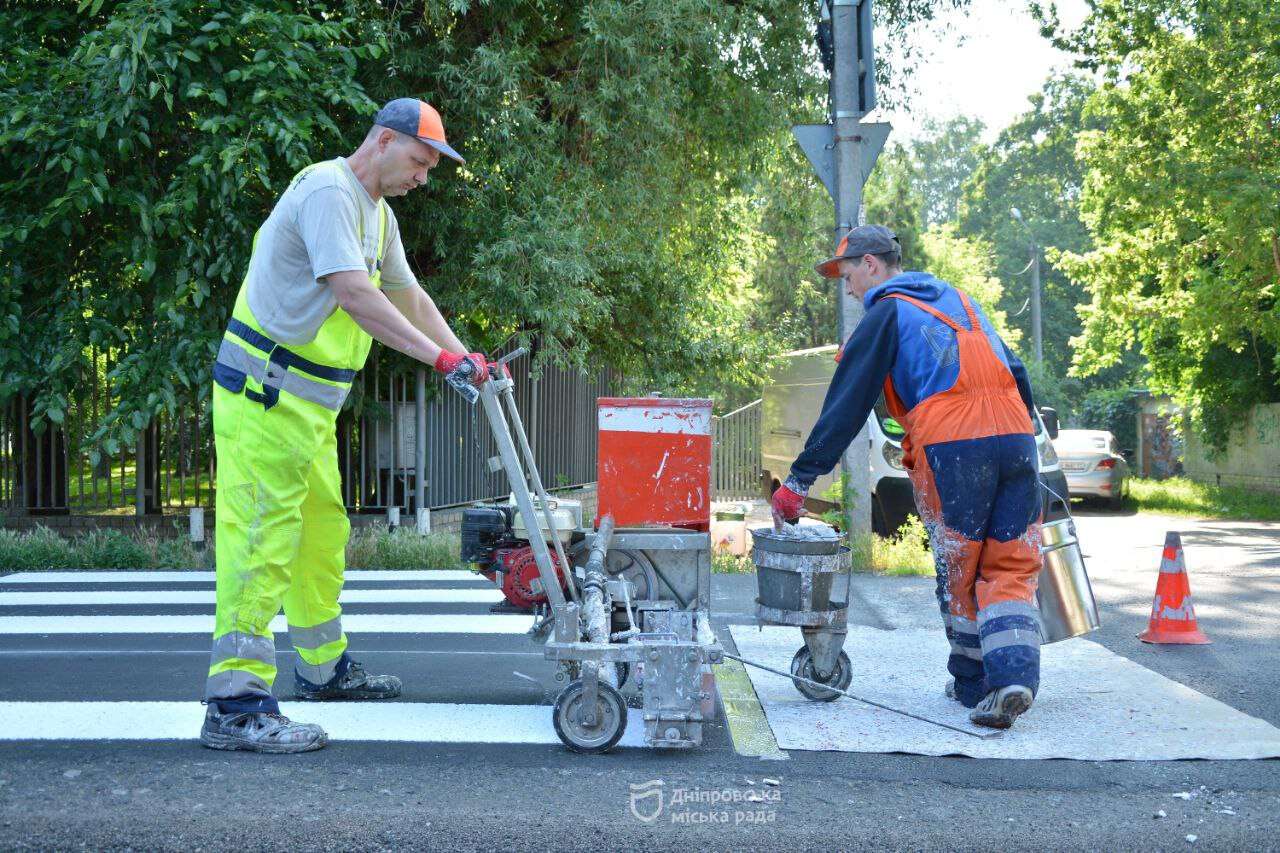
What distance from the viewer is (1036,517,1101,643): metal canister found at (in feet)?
17.1

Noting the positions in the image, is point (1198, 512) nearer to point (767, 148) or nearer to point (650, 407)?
point (767, 148)

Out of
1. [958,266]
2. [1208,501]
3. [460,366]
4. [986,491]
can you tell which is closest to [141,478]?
[460,366]

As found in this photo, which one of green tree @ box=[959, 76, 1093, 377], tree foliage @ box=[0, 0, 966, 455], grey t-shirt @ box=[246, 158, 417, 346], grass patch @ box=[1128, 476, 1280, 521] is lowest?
grass patch @ box=[1128, 476, 1280, 521]

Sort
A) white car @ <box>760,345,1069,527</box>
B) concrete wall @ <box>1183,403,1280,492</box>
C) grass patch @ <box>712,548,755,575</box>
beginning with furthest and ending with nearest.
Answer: concrete wall @ <box>1183,403,1280,492</box>, white car @ <box>760,345,1069,527</box>, grass patch @ <box>712,548,755,575</box>

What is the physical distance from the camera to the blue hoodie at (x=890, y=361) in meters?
4.68

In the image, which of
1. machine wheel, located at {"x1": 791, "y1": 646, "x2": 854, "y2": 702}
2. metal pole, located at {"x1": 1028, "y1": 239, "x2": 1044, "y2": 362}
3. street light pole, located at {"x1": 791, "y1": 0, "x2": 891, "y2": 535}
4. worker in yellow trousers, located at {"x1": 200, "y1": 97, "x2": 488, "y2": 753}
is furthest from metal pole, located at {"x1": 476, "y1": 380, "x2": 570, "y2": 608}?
metal pole, located at {"x1": 1028, "y1": 239, "x2": 1044, "y2": 362}

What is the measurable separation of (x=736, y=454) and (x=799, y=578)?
654 inches

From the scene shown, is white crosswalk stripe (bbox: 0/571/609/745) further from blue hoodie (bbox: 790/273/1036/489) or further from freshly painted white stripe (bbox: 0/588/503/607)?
blue hoodie (bbox: 790/273/1036/489)

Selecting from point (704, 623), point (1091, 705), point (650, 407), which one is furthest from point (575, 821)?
point (1091, 705)

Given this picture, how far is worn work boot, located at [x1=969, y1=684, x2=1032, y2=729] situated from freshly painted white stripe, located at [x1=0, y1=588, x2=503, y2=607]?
3357 millimetres

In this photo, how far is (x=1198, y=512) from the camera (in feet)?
66.5

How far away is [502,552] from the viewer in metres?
5.14

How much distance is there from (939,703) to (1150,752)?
0.89m

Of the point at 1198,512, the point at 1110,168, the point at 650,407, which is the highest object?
the point at 1110,168
